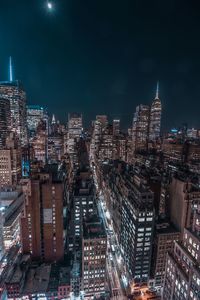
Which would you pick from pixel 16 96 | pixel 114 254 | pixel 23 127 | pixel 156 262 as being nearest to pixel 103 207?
pixel 114 254

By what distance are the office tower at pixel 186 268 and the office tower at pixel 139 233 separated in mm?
14963

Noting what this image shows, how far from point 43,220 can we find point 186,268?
3770 cm

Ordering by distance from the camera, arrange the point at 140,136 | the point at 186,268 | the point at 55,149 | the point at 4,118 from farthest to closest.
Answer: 1. the point at 140,136
2. the point at 55,149
3. the point at 4,118
4. the point at 186,268

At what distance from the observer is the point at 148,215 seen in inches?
1874

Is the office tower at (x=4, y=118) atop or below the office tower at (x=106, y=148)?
atop

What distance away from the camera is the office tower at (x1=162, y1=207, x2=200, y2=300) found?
1017 inches

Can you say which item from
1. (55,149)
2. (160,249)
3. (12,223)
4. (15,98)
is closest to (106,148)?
(55,149)

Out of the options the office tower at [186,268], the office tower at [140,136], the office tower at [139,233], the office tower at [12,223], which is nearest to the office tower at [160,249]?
the office tower at [139,233]

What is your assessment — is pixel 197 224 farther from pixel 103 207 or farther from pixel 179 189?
pixel 103 207

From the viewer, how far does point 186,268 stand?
2881cm

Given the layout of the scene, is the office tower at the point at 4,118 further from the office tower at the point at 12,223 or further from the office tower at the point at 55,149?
the office tower at the point at 12,223

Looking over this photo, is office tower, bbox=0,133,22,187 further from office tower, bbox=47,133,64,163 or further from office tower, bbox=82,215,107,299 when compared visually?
→ office tower, bbox=82,215,107,299

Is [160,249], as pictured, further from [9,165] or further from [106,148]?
[106,148]

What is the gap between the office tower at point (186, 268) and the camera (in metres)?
25.8
